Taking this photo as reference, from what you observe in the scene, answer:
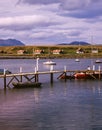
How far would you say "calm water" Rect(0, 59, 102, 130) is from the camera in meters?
36.4

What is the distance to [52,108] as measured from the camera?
4522 cm

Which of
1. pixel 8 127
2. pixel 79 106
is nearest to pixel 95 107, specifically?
pixel 79 106

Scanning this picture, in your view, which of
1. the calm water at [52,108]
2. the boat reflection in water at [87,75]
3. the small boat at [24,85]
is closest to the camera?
the calm water at [52,108]

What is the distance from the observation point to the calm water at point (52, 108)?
120 feet

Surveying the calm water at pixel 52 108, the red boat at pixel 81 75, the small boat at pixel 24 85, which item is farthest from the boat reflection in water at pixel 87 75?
the small boat at pixel 24 85

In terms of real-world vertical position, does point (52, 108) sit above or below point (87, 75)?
below

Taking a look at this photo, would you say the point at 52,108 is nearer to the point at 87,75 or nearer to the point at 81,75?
the point at 87,75

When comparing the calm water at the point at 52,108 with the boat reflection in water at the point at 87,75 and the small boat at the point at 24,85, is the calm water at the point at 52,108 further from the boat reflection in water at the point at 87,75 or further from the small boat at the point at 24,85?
the boat reflection in water at the point at 87,75

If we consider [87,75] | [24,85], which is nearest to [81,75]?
[87,75]

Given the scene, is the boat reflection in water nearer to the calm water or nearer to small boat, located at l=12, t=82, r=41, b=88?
the calm water

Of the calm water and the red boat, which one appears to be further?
the red boat

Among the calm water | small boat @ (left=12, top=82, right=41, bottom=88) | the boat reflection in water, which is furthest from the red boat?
small boat @ (left=12, top=82, right=41, bottom=88)

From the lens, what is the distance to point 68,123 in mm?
36938

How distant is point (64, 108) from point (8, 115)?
7.35 metres
